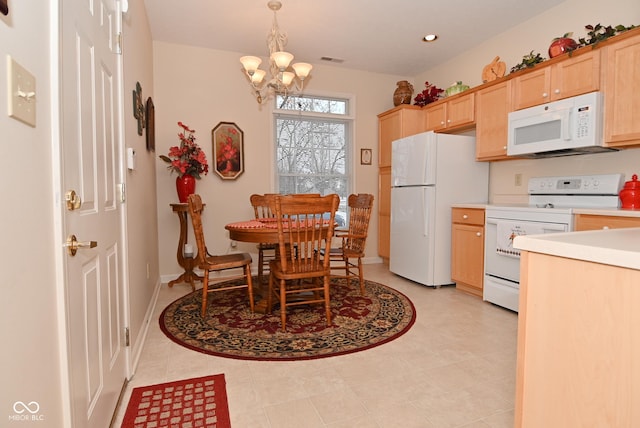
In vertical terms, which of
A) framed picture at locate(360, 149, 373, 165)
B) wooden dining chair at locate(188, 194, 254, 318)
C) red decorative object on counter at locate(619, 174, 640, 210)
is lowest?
wooden dining chair at locate(188, 194, 254, 318)

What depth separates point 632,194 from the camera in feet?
8.00

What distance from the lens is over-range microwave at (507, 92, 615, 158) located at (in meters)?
2.51

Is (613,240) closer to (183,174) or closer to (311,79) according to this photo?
(183,174)

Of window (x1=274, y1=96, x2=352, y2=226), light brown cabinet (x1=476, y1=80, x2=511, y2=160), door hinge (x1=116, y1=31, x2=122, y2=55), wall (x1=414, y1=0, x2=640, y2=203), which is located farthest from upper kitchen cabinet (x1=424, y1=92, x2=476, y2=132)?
door hinge (x1=116, y1=31, x2=122, y2=55)

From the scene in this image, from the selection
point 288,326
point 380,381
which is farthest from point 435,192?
point 380,381

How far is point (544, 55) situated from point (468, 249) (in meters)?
2.04

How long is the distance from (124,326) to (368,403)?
1.37 m

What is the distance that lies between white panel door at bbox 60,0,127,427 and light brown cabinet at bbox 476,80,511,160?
10.7ft

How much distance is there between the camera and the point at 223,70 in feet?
13.6

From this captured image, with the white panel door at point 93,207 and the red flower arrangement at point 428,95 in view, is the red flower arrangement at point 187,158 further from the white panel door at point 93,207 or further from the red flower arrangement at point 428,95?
the red flower arrangement at point 428,95

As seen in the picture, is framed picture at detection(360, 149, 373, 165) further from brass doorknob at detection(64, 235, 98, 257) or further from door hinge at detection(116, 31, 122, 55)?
brass doorknob at detection(64, 235, 98, 257)

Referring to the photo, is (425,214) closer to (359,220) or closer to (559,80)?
(359,220)

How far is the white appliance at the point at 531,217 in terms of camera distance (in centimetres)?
264

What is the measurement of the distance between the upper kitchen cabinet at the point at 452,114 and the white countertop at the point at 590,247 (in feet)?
9.97
